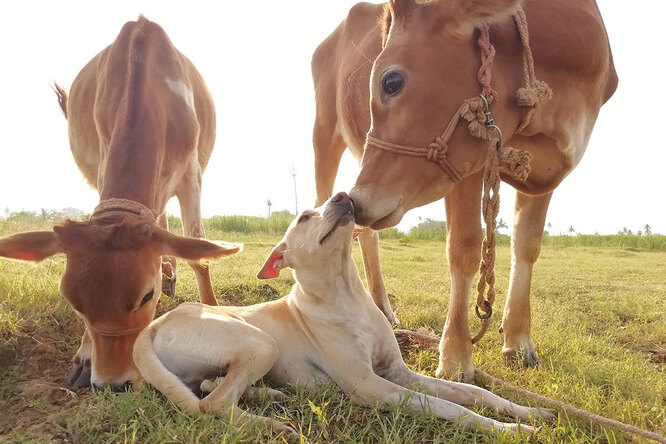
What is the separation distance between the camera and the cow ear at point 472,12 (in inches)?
100.0

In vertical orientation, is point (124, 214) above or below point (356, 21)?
below

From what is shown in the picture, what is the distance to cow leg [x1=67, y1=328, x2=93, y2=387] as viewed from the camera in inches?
111

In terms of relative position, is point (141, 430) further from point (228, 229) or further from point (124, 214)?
point (228, 229)

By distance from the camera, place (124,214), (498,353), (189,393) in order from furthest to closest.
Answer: (498,353), (124,214), (189,393)

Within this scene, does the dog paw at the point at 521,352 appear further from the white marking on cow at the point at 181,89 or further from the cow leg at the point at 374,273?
the white marking on cow at the point at 181,89

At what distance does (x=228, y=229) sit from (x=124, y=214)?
12.3m

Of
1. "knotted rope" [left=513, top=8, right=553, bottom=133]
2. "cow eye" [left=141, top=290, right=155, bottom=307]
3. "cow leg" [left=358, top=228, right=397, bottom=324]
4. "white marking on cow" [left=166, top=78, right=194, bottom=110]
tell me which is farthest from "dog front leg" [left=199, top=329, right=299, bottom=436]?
"white marking on cow" [left=166, top=78, right=194, bottom=110]

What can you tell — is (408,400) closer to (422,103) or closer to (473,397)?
(473,397)

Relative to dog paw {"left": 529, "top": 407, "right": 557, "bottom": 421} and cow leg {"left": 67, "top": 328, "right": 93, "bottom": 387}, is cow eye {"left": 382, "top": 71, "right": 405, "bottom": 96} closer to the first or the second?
dog paw {"left": 529, "top": 407, "right": 557, "bottom": 421}

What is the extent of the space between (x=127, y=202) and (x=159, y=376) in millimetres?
1035

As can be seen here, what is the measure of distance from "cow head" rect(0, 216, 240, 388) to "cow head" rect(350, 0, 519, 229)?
3.09ft

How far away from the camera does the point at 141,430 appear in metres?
2.18

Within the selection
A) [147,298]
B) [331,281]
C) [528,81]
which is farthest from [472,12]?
[147,298]

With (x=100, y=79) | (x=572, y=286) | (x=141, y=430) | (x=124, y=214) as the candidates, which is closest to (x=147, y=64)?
(x=100, y=79)
